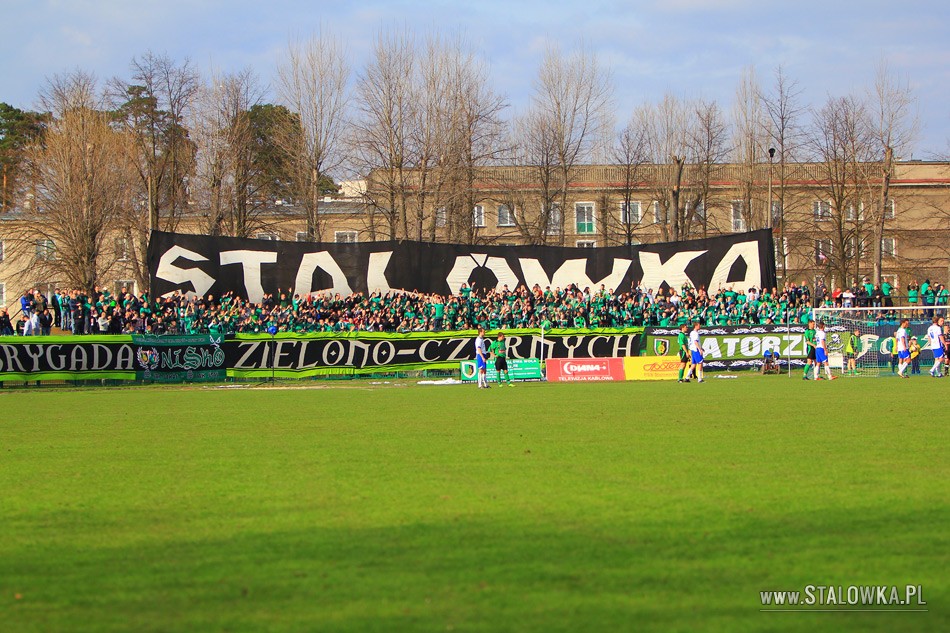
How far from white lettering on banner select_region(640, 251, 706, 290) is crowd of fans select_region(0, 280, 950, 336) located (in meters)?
1.52

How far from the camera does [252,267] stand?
44250 millimetres

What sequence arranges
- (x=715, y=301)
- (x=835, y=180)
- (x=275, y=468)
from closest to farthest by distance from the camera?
(x=275, y=468) → (x=715, y=301) → (x=835, y=180)

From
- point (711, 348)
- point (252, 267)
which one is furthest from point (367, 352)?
point (711, 348)

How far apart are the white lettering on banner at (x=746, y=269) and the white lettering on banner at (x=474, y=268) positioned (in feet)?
32.2

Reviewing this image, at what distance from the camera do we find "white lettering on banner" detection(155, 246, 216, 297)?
4300 centimetres

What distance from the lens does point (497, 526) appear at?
818 centimetres

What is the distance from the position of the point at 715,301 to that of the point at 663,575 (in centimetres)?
3578

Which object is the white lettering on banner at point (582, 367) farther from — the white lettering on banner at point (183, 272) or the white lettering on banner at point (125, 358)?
the white lettering on banner at point (183, 272)

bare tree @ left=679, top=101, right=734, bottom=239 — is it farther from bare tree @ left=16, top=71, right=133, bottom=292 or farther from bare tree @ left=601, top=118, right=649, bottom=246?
bare tree @ left=16, top=71, right=133, bottom=292

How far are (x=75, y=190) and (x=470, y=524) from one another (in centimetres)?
5002

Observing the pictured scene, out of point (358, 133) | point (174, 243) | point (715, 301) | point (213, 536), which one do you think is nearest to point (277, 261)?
point (174, 243)

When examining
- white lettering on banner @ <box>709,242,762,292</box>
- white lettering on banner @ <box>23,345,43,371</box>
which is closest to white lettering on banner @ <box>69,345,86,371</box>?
white lettering on banner @ <box>23,345,43,371</box>

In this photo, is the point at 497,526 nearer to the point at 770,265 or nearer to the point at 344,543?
the point at 344,543

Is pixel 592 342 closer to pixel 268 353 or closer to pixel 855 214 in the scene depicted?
pixel 268 353
